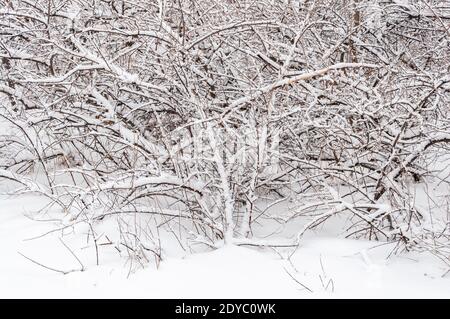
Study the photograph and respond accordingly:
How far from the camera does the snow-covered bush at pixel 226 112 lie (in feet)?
14.6

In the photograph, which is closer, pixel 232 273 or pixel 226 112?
pixel 232 273

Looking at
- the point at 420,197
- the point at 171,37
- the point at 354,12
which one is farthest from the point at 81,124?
the point at 420,197

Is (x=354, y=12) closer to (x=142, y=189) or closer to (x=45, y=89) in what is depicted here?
(x=142, y=189)

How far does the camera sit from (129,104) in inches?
228

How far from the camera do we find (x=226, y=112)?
4.68m

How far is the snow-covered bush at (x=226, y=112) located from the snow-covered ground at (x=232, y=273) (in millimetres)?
216

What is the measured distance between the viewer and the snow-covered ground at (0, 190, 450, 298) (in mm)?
3443

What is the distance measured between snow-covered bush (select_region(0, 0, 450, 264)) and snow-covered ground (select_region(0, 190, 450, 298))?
22 centimetres

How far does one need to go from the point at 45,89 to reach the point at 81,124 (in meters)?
0.75

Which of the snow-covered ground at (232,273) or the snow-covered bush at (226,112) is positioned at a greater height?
A: the snow-covered bush at (226,112)

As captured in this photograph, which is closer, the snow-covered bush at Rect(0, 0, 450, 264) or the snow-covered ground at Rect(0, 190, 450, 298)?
the snow-covered ground at Rect(0, 190, 450, 298)

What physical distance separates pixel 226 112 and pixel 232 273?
160cm

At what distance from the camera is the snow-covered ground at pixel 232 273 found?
3443 millimetres

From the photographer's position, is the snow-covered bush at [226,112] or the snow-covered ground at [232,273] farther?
the snow-covered bush at [226,112]
